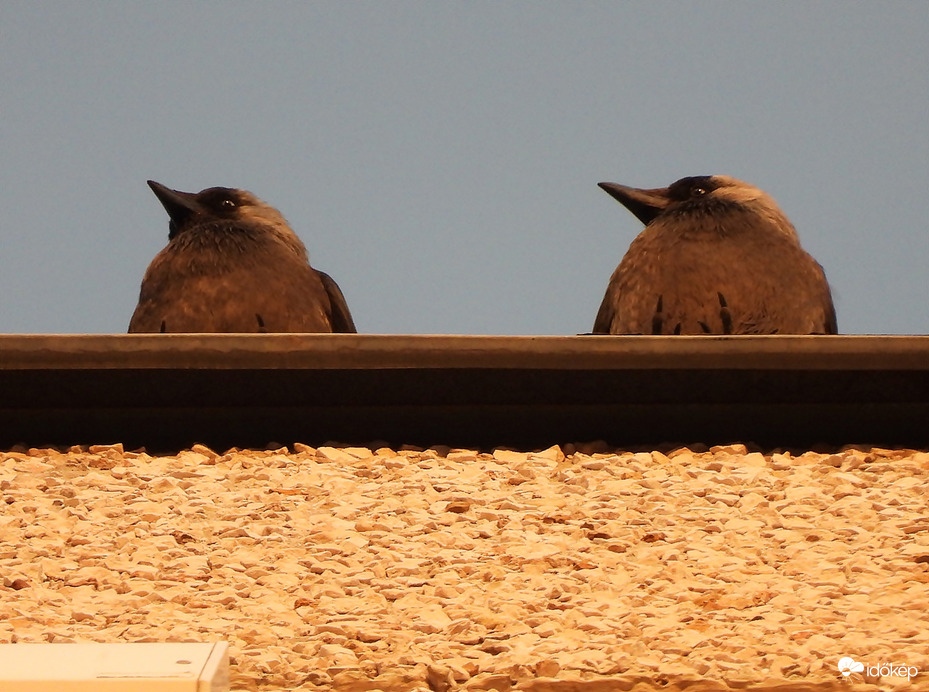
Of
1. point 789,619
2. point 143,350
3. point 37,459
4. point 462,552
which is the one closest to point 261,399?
point 143,350

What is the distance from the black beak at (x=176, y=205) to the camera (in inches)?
298

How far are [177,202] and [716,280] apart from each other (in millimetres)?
3265

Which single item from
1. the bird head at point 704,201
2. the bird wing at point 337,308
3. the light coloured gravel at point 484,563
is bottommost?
the light coloured gravel at point 484,563

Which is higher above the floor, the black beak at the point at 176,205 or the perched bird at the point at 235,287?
the black beak at the point at 176,205

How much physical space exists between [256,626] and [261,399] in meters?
1.13

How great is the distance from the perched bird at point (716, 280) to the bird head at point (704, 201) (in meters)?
0.01

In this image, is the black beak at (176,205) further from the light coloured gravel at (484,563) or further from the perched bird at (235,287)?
the light coloured gravel at (484,563)

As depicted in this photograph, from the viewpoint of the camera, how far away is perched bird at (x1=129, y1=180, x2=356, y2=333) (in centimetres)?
643
